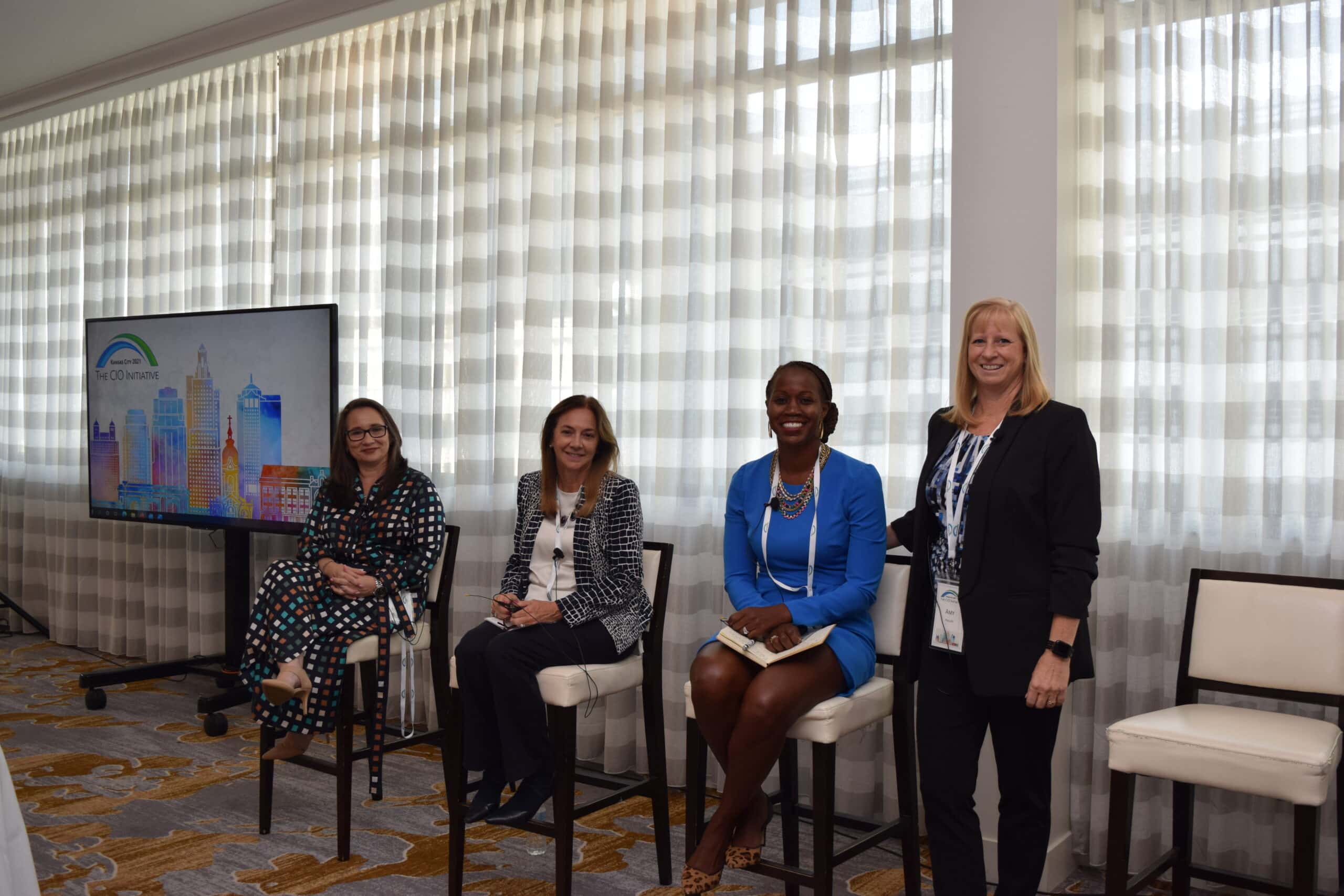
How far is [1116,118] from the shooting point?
3086 millimetres

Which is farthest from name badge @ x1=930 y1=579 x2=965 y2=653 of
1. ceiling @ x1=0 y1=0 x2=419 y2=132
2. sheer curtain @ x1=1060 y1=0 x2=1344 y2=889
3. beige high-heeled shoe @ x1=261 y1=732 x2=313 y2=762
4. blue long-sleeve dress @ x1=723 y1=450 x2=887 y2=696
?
ceiling @ x1=0 y1=0 x2=419 y2=132

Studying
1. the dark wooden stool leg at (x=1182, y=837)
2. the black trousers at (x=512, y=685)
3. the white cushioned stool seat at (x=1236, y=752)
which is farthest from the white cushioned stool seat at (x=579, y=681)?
the dark wooden stool leg at (x=1182, y=837)

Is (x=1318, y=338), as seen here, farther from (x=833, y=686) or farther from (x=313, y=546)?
(x=313, y=546)

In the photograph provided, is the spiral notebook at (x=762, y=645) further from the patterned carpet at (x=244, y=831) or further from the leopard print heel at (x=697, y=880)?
the patterned carpet at (x=244, y=831)

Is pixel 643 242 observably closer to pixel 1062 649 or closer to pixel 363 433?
pixel 363 433

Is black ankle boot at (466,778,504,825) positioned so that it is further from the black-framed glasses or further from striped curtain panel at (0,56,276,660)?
striped curtain panel at (0,56,276,660)

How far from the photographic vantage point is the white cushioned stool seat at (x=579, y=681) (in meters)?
2.84

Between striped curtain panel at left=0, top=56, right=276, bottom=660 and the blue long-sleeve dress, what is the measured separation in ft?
10.6

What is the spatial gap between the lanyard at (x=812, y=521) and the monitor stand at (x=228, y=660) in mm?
2829

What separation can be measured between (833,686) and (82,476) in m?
4.88

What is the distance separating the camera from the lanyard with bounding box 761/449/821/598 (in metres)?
2.78

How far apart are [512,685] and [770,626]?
2.35 feet

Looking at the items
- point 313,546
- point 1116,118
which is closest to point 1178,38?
point 1116,118

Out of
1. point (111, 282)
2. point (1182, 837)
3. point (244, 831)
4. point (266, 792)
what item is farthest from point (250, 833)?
point (111, 282)
